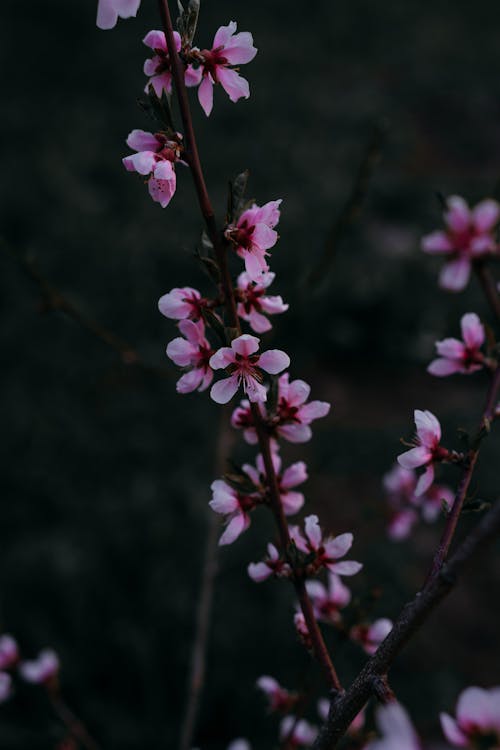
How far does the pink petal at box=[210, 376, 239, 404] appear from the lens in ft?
3.34

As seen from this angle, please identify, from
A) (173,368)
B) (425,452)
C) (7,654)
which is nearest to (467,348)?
(425,452)

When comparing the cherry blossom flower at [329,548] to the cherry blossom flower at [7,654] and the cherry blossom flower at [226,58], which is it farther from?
the cherry blossom flower at [7,654]

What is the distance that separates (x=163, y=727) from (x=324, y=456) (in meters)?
1.74

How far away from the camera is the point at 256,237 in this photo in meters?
0.98

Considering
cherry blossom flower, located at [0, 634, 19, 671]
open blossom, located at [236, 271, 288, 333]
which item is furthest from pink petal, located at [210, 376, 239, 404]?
cherry blossom flower, located at [0, 634, 19, 671]

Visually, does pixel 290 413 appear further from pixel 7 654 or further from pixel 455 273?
pixel 7 654

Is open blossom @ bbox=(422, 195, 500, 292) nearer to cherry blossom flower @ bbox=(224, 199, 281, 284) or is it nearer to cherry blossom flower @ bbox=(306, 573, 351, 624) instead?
cherry blossom flower @ bbox=(224, 199, 281, 284)

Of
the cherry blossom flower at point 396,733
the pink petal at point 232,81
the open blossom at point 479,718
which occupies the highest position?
the pink petal at point 232,81

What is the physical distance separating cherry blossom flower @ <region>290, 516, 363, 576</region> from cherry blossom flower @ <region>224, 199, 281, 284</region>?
1.33 feet

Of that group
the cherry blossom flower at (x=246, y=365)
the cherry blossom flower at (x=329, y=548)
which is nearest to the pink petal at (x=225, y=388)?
the cherry blossom flower at (x=246, y=365)

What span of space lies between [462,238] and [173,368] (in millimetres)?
2991

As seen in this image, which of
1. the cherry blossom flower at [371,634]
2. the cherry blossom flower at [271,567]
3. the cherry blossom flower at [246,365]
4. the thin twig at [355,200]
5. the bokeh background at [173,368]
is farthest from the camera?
the bokeh background at [173,368]

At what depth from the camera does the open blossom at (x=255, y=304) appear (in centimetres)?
108

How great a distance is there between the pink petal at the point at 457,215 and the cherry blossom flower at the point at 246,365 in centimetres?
28
